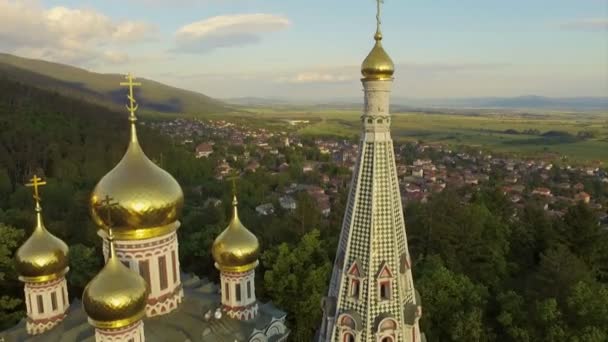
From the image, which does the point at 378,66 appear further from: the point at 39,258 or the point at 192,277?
the point at 192,277

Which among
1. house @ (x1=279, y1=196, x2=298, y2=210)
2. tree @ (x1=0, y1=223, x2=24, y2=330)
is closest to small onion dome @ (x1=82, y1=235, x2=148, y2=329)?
tree @ (x1=0, y1=223, x2=24, y2=330)

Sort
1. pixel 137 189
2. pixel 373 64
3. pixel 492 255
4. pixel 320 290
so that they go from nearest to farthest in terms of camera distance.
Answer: pixel 373 64, pixel 137 189, pixel 320 290, pixel 492 255

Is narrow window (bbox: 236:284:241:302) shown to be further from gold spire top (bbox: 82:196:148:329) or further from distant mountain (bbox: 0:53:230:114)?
distant mountain (bbox: 0:53:230:114)

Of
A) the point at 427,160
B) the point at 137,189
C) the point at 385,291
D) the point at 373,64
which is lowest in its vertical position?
the point at 427,160

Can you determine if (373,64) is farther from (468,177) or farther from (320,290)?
(468,177)

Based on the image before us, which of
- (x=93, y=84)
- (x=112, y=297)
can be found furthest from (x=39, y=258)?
(x=93, y=84)

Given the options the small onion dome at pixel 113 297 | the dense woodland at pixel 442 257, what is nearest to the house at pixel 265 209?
the dense woodland at pixel 442 257

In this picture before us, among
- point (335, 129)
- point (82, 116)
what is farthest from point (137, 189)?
point (335, 129)
